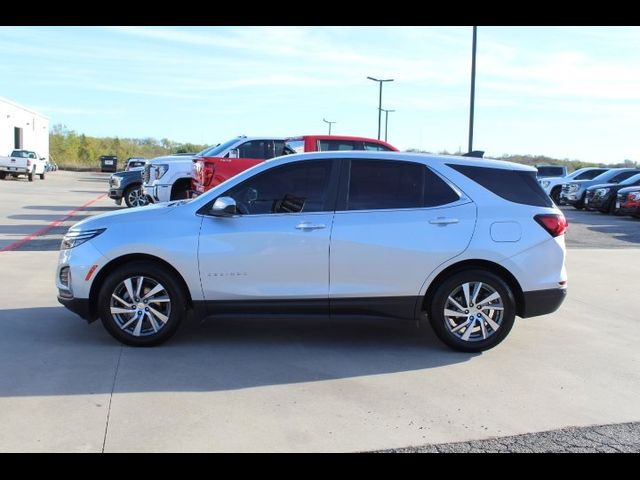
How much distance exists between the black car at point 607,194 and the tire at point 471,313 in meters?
19.8

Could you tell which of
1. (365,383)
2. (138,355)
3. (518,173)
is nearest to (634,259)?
(518,173)

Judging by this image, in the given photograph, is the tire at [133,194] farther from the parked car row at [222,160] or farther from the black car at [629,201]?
the black car at [629,201]

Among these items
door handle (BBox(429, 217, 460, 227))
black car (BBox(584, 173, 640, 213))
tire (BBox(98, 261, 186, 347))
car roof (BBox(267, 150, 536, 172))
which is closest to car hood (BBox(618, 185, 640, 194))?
black car (BBox(584, 173, 640, 213))

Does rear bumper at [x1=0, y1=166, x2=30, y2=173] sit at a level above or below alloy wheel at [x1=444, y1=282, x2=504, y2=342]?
above

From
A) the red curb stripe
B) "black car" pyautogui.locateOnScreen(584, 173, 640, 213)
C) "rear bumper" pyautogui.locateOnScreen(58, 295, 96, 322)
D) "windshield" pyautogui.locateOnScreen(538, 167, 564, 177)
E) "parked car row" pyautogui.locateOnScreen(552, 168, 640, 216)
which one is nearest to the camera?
"rear bumper" pyautogui.locateOnScreen(58, 295, 96, 322)

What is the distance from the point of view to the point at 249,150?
14.0 metres

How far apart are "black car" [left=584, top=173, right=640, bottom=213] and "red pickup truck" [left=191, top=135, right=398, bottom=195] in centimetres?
1406

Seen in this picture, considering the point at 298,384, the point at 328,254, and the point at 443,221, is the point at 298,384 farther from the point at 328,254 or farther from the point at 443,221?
the point at 443,221

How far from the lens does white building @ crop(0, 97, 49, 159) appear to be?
56.8m

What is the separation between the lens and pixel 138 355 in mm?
5719

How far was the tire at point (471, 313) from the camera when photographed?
5.99 meters

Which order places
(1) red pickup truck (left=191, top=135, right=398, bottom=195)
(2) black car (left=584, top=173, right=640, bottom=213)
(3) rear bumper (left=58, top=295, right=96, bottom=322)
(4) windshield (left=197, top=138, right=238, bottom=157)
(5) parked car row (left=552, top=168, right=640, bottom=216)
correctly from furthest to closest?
(2) black car (left=584, top=173, right=640, bottom=213), (5) parked car row (left=552, top=168, right=640, bottom=216), (4) windshield (left=197, top=138, right=238, bottom=157), (1) red pickup truck (left=191, top=135, right=398, bottom=195), (3) rear bumper (left=58, top=295, right=96, bottom=322)

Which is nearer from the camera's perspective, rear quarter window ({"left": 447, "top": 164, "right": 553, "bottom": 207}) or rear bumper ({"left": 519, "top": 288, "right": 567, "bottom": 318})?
rear bumper ({"left": 519, "top": 288, "right": 567, "bottom": 318})

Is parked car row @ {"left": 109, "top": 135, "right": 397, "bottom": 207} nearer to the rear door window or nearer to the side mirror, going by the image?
the rear door window
